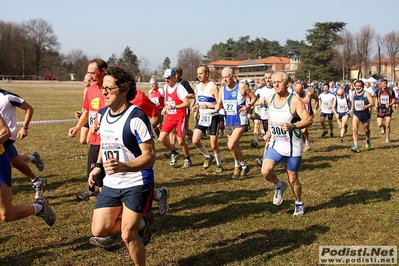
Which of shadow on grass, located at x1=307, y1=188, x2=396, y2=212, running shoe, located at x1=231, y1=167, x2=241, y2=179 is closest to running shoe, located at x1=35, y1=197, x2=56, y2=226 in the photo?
shadow on grass, located at x1=307, y1=188, x2=396, y2=212

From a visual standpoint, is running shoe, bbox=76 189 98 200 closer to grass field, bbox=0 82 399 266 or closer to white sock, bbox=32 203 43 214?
grass field, bbox=0 82 399 266

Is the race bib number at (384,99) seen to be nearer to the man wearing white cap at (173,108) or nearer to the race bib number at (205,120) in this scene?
the race bib number at (205,120)

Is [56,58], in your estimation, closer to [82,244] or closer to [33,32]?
[33,32]

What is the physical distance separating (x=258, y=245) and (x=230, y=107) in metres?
3.86

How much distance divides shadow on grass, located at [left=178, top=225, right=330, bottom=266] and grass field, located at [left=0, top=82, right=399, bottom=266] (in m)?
0.01

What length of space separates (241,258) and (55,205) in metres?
3.51

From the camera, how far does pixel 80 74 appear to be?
9238 cm

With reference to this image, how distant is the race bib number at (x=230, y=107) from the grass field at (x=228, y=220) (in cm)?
142

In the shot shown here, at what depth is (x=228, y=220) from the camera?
5656 millimetres

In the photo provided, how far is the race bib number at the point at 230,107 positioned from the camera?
806cm

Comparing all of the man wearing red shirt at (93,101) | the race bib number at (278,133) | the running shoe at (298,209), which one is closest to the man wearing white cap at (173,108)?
the man wearing red shirt at (93,101)

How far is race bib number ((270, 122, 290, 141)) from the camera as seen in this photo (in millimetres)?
5652

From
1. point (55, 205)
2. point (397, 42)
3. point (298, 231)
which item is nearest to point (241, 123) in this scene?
point (298, 231)

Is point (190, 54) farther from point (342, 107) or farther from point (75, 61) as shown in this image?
point (342, 107)
